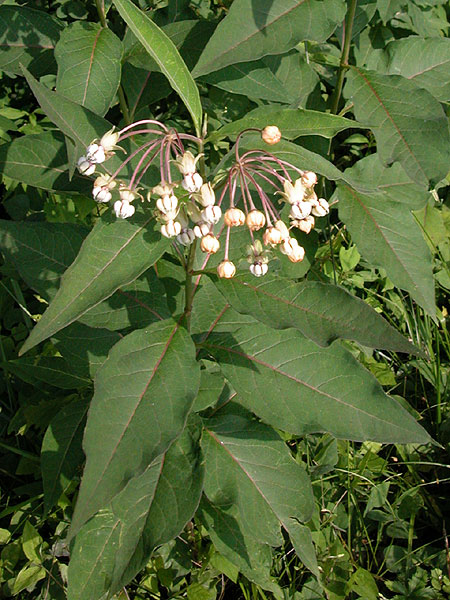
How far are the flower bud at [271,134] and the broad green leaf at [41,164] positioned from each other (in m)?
0.86

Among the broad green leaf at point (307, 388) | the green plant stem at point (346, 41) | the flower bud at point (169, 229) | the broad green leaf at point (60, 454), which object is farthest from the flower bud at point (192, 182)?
the green plant stem at point (346, 41)

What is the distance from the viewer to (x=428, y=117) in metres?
2.40

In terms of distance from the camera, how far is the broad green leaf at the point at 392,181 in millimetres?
2957

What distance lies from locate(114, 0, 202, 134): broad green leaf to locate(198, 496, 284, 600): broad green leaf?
1.60 m

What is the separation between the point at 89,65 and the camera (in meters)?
2.45

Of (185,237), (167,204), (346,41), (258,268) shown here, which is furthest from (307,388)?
(346,41)

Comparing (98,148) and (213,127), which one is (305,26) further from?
(213,127)

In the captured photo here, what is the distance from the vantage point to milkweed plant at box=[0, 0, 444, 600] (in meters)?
1.78

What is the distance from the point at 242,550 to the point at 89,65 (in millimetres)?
1994

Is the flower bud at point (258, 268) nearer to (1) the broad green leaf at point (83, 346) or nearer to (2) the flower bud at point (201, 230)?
(2) the flower bud at point (201, 230)

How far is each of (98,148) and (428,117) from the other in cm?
129

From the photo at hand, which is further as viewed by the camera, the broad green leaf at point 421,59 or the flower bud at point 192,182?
the broad green leaf at point 421,59

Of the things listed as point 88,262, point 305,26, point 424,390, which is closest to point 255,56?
point 305,26

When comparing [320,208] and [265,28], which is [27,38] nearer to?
[265,28]
